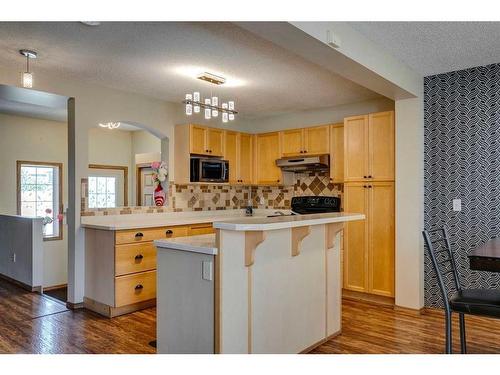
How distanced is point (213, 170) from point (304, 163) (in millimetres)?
1202

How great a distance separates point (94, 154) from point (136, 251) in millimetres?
3364

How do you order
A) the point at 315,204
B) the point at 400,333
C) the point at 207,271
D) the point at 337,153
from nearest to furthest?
the point at 207,271
the point at 400,333
the point at 337,153
the point at 315,204

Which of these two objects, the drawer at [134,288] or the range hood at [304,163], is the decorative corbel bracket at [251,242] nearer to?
the drawer at [134,288]

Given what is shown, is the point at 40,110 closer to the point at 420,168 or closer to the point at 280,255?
the point at 280,255

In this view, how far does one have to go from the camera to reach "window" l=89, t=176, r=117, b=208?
670 cm

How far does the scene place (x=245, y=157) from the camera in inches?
223

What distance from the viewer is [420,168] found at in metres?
3.89

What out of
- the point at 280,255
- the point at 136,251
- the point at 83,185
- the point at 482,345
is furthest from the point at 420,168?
the point at 83,185

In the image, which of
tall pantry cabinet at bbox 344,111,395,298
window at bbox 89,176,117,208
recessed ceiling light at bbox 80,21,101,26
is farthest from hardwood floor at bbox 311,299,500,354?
→ window at bbox 89,176,117,208

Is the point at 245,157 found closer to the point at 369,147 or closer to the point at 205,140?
the point at 205,140

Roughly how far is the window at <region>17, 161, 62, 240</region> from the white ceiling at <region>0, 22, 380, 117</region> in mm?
2762

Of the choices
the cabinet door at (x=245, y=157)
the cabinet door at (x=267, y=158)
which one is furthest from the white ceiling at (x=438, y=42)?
the cabinet door at (x=245, y=157)

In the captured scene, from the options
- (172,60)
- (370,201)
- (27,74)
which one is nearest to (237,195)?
(370,201)

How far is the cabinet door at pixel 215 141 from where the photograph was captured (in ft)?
16.7
